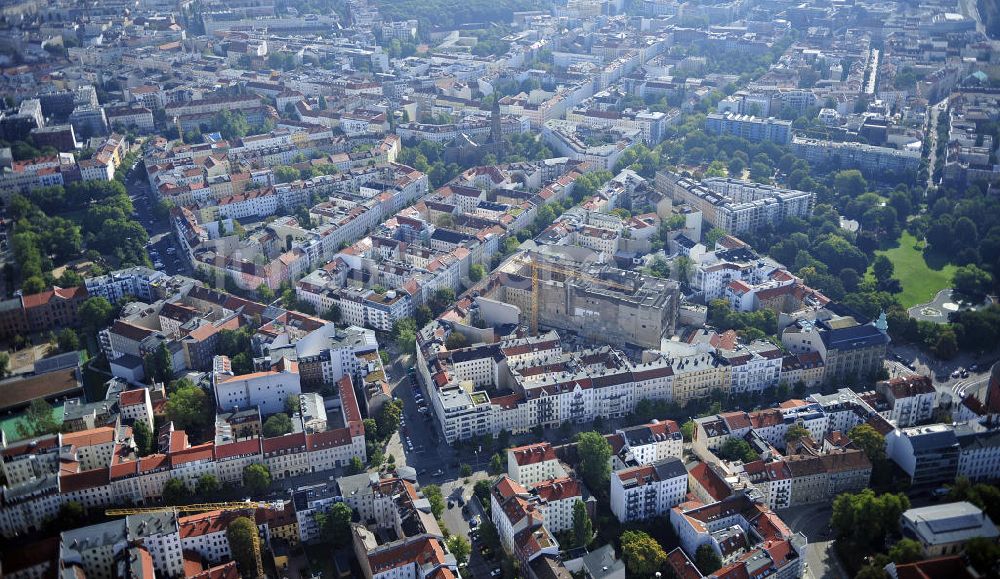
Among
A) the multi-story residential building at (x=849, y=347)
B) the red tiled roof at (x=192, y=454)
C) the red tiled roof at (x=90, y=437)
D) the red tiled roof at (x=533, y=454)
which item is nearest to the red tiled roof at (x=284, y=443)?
the red tiled roof at (x=192, y=454)

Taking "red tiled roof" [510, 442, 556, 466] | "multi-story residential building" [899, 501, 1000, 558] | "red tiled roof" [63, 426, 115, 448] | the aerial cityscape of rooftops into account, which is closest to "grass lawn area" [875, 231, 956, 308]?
the aerial cityscape of rooftops

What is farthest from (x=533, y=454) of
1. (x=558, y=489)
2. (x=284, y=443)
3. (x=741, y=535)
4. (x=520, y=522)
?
(x=284, y=443)

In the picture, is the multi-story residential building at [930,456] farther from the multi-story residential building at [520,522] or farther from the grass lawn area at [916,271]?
the grass lawn area at [916,271]

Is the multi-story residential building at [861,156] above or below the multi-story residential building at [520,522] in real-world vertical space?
above

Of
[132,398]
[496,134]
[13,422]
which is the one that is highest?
[496,134]

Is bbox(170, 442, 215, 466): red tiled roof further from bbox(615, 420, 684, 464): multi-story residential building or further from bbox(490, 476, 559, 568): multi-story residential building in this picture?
bbox(615, 420, 684, 464): multi-story residential building

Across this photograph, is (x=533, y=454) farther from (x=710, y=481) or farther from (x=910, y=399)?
(x=910, y=399)
